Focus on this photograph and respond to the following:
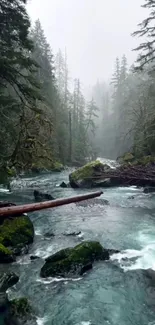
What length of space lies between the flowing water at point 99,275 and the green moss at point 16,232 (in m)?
0.47

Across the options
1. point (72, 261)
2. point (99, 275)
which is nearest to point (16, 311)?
point (72, 261)

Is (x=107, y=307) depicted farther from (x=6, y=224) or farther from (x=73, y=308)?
(x=6, y=224)

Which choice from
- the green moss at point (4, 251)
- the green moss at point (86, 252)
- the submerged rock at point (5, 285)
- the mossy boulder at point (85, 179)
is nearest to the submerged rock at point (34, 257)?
the green moss at point (4, 251)

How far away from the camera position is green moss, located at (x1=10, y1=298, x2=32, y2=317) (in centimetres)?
702

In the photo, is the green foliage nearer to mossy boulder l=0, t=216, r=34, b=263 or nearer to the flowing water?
the flowing water

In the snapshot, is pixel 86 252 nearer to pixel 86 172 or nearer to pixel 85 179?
pixel 85 179

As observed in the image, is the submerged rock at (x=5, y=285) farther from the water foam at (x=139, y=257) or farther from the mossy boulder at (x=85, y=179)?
the mossy boulder at (x=85, y=179)

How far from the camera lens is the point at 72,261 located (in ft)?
30.5

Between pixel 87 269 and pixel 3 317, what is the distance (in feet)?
10.8

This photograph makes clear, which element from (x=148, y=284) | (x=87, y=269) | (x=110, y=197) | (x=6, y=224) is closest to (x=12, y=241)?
(x=6, y=224)

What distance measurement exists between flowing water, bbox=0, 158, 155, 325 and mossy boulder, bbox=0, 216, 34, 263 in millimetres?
371

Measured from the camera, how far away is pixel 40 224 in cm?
1486

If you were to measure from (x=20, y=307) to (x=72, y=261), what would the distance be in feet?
8.10

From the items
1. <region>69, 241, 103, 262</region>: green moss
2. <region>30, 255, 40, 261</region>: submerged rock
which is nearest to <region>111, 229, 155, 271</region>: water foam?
<region>69, 241, 103, 262</region>: green moss
